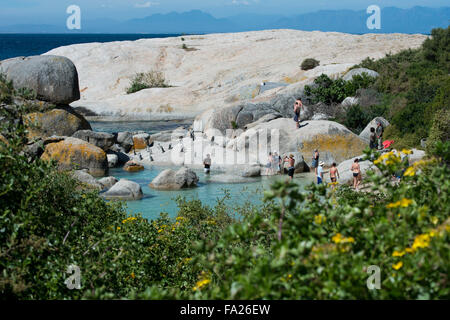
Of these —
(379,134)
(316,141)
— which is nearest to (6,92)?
(316,141)

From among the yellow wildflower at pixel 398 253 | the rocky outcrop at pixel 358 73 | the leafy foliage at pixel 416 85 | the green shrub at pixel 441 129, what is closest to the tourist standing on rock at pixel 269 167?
the leafy foliage at pixel 416 85

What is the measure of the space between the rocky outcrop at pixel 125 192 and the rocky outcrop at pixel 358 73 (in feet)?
76.1

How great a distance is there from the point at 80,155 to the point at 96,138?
3757 millimetres

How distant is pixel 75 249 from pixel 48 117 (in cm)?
2449

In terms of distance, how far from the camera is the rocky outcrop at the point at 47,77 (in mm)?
30656

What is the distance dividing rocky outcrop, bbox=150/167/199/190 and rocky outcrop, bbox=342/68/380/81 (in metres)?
20.5

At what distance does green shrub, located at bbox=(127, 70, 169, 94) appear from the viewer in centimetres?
5631

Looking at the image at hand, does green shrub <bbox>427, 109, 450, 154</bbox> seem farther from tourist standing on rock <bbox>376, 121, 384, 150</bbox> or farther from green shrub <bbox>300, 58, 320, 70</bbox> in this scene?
green shrub <bbox>300, 58, 320, 70</bbox>

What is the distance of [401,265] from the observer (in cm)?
484

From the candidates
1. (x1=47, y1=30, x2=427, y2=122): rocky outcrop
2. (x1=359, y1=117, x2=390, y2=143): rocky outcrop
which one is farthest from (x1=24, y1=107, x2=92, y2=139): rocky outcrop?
(x1=359, y1=117, x2=390, y2=143): rocky outcrop

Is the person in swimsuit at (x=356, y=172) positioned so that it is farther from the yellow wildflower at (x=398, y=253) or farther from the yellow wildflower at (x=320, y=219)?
the yellow wildflower at (x=398, y=253)

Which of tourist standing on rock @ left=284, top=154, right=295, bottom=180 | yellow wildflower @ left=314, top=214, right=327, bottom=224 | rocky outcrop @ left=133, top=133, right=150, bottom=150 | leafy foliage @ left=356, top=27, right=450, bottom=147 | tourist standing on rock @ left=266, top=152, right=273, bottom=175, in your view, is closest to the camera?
yellow wildflower @ left=314, top=214, right=327, bottom=224
